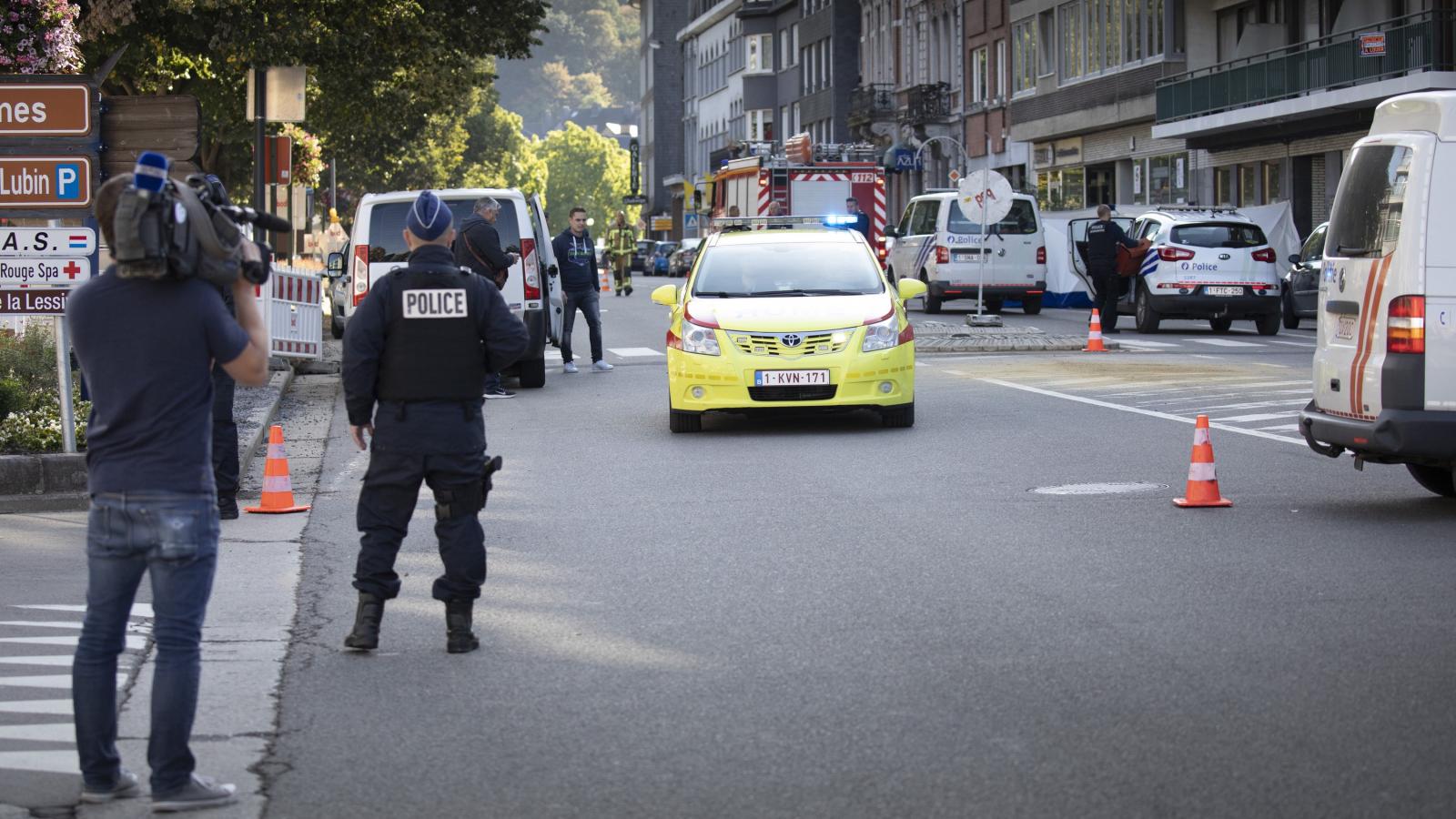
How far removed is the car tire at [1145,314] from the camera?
99.6ft

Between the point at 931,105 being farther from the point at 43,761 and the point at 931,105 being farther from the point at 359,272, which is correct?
the point at 43,761

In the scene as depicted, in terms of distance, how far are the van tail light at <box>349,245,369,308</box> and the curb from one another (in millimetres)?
1119

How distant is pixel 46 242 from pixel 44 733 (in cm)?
740

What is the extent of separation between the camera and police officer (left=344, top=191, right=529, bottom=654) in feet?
25.4

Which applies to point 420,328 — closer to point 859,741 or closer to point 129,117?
point 859,741

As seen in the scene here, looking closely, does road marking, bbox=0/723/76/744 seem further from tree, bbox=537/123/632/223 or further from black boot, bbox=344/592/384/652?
tree, bbox=537/123/632/223

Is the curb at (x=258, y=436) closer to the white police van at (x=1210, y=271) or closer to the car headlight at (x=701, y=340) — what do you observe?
the car headlight at (x=701, y=340)

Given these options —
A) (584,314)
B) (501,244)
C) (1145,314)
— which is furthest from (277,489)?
(1145,314)

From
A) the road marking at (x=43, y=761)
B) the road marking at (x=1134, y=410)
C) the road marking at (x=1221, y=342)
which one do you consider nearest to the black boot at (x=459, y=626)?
the road marking at (x=43, y=761)

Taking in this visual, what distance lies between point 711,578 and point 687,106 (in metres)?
115

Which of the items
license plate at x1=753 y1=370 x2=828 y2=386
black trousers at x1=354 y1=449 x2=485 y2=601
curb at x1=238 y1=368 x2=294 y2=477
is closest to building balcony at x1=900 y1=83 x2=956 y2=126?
curb at x1=238 y1=368 x2=294 y2=477

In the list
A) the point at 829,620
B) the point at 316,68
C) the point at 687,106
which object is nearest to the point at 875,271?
the point at 829,620

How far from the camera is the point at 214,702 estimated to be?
22.7 ft

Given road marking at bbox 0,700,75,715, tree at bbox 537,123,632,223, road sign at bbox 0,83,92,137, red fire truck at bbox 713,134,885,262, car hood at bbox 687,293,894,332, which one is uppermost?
tree at bbox 537,123,632,223
